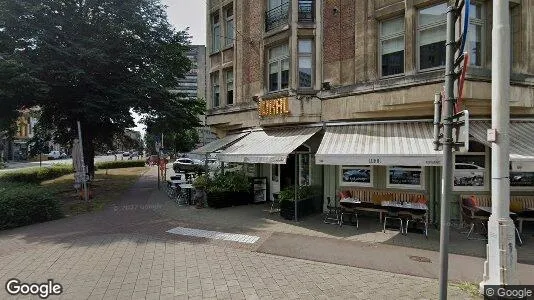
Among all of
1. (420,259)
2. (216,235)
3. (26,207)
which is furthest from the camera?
(26,207)

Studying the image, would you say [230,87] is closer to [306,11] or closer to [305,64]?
[305,64]

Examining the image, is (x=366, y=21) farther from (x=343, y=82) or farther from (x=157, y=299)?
(x=157, y=299)

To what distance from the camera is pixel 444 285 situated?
14.6ft

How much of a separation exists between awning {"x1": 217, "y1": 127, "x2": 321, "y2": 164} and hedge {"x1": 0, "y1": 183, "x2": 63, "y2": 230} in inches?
251

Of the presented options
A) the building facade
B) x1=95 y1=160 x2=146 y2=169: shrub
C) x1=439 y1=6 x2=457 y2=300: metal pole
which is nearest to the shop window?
the building facade

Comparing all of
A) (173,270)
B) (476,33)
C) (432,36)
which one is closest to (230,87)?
(432,36)

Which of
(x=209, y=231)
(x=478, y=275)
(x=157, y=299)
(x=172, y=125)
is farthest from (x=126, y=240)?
(x=172, y=125)

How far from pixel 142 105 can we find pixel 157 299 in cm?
1639

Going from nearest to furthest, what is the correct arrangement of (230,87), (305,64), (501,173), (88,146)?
(501,173) < (305,64) < (230,87) < (88,146)

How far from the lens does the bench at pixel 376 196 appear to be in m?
10.7

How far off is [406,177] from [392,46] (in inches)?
176

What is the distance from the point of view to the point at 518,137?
943 cm

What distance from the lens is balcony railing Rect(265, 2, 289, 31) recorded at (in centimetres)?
1386

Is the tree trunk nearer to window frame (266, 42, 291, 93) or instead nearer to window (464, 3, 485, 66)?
window frame (266, 42, 291, 93)
